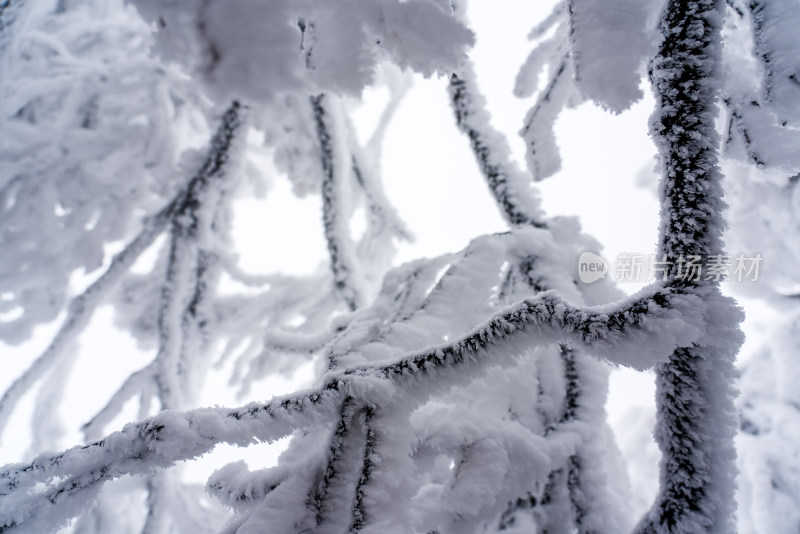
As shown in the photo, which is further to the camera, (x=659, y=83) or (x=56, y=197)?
(x=56, y=197)

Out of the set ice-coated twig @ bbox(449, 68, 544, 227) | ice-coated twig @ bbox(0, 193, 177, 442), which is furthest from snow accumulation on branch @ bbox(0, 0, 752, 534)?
ice-coated twig @ bbox(0, 193, 177, 442)

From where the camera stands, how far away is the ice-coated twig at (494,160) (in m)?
1.36

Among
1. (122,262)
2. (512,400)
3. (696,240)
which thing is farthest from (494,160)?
(122,262)

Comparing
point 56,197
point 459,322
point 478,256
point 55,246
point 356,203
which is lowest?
point 459,322

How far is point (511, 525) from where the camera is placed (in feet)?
3.68

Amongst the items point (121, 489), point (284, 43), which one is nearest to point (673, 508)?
point (284, 43)

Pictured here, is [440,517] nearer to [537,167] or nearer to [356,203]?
[537,167]

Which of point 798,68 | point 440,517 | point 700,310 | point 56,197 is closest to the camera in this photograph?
point 700,310

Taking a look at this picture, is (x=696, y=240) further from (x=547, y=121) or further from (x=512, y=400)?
(x=512, y=400)

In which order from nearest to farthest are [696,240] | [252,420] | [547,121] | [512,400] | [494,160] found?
1. [696,240]
2. [252,420]
3. [547,121]
4. [512,400]
5. [494,160]

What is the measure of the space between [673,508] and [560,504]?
40 cm

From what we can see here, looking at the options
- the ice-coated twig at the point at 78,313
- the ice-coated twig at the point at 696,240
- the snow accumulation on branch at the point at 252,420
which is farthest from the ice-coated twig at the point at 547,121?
the ice-coated twig at the point at 78,313

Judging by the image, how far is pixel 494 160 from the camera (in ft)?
4.61

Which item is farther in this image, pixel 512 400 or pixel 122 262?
pixel 122 262
